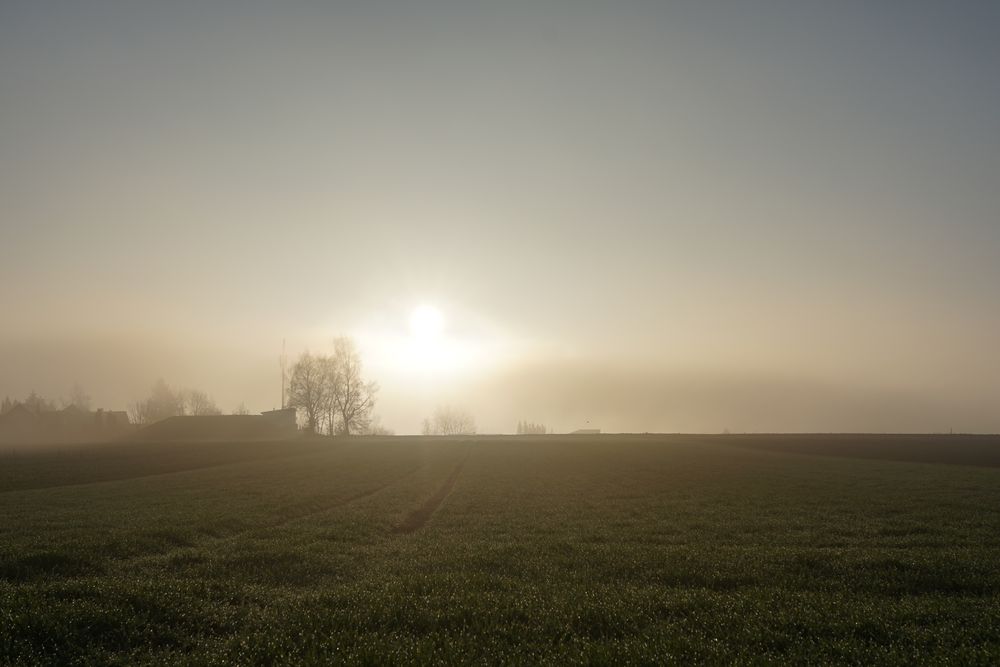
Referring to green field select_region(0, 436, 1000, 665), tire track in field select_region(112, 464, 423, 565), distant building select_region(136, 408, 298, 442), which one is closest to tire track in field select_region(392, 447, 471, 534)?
green field select_region(0, 436, 1000, 665)

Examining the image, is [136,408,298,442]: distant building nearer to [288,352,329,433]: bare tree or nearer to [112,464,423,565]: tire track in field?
[288,352,329,433]: bare tree

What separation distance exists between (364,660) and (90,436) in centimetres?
23256

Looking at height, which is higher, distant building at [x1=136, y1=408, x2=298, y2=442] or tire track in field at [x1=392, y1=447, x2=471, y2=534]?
tire track in field at [x1=392, y1=447, x2=471, y2=534]

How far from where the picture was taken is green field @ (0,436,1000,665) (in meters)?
10.5

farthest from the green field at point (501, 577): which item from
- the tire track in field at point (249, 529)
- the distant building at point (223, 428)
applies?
the distant building at point (223, 428)

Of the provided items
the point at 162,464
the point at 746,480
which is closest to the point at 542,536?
the point at 746,480

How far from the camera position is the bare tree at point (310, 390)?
167 meters

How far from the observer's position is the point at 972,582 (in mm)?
15570

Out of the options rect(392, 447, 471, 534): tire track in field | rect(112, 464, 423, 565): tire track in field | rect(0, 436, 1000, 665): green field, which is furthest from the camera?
rect(392, 447, 471, 534): tire track in field

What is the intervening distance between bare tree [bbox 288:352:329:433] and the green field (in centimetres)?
12643

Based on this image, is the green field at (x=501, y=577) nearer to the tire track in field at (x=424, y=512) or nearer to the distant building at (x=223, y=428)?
the tire track in field at (x=424, y=512)

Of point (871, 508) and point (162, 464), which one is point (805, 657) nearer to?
point (871, 508)

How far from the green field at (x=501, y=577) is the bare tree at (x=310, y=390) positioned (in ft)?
415

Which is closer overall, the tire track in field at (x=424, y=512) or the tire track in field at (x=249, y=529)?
the tire track in field at (x=249, y=529)
